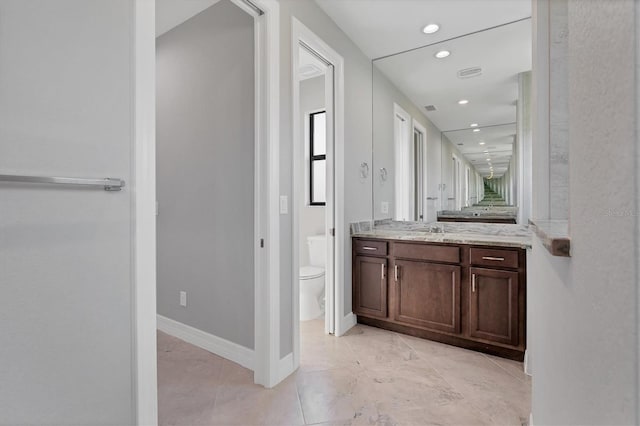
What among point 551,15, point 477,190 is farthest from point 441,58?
point 551,15

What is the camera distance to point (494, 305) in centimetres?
230

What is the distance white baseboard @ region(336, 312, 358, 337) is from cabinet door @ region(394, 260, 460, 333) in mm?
408

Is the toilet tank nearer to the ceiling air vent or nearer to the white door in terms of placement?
the ceiling air vent

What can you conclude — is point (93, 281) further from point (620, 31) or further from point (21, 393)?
point (620, 31)

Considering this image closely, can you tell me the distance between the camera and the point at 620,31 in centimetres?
36

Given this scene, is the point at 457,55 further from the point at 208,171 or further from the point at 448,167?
the point at 208,171

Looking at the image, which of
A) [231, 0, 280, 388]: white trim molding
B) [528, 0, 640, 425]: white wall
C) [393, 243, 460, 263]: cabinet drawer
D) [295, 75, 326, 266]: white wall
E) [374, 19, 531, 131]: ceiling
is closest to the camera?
[528, 0, 640, 425]: white wall

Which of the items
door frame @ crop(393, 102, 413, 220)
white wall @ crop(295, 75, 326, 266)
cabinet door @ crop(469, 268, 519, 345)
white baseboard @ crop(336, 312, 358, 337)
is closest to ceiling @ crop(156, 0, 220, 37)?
white wall @ crop(295, 75, 326, 266)

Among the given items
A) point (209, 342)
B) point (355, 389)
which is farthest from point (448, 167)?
point (209, 342)

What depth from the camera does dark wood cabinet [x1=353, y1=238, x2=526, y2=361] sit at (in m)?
2.24

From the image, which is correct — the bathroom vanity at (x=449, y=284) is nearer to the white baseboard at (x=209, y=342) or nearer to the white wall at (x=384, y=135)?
the white wall at (x=384, y=135)

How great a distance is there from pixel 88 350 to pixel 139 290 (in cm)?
25

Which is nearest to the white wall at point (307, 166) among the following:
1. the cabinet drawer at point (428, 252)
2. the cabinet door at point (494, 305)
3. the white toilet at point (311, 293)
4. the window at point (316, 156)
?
the window at point (316, 156)

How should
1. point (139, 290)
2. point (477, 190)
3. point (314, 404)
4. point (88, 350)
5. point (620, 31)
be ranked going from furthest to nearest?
point (477, 190), point (314, 404), point (139, 290), point (88, 350), point (620, 31)
